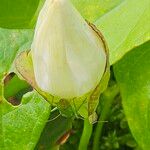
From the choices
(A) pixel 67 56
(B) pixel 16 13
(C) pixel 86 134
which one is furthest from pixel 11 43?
(A) pixel 67 56

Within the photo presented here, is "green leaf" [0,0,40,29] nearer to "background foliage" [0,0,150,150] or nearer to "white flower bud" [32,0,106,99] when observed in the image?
"background foliage" [0,0,150,150]

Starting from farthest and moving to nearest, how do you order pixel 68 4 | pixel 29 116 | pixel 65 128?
pixel 65 128 → pixel 29 116 → pixel 68 4

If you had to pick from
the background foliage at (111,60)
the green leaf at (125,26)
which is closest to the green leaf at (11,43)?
the background foliage at (111,60)

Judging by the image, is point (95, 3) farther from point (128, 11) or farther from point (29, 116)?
point (29, 116)

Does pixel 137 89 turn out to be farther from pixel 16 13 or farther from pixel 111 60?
pixel 16 13

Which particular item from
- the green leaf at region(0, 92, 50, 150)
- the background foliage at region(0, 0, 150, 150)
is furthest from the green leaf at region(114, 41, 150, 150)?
the green leaf at region(0, 92, 50, 150)

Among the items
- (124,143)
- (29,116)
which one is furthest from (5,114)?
(124,143)
